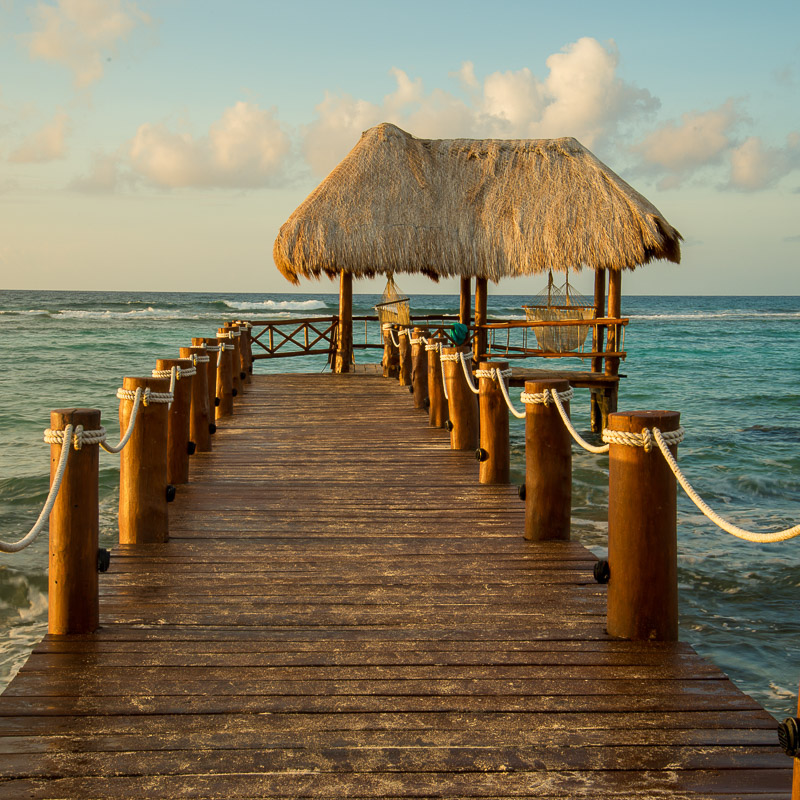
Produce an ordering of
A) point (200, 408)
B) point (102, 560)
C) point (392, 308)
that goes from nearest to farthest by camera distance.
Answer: point (102, 560)
point (200, 408)
point (392, 308)

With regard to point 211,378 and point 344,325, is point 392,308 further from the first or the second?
point 211,378

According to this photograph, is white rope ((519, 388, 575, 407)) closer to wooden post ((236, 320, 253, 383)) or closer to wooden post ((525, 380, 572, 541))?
wooden post ((525, 380, 572, 541))

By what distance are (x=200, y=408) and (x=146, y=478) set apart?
2778mm

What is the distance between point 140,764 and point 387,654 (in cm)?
101

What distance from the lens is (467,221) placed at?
1468cm

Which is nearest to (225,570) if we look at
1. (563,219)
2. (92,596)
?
(92,596)

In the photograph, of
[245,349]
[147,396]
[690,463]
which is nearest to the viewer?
[147,396]

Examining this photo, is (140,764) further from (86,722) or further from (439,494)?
(439,494)

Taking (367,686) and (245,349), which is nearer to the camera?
(367,686)

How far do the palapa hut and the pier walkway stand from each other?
993cm

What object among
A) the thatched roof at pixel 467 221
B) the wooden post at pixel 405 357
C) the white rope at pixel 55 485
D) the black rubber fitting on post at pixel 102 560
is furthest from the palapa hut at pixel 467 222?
the white rope at pixel 55 485

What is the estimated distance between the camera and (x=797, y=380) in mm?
26062

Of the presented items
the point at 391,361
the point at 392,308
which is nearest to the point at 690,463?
the point at 391,361

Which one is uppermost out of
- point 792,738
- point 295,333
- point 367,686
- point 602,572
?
point 295,333
